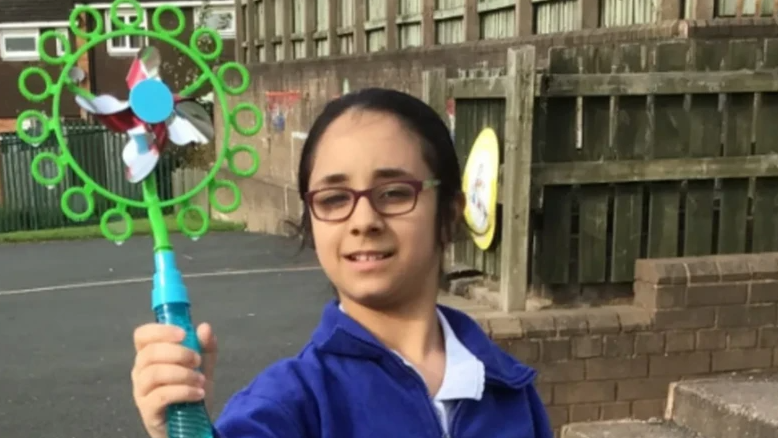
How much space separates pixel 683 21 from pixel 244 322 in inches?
163

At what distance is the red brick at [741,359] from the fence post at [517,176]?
98 cm

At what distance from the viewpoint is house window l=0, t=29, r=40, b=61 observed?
30.3 m

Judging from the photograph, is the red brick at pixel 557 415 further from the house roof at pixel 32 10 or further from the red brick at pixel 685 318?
the house roof at pixel 32 10

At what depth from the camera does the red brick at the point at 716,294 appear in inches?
176

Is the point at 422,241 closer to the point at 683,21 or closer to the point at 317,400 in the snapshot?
the point at 317,400

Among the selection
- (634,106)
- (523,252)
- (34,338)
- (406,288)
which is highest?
(634,106)

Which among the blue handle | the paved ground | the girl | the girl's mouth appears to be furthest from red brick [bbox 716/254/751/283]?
the blue handle

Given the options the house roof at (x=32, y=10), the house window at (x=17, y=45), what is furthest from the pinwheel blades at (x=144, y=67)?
the house window at (x=17, y=45)

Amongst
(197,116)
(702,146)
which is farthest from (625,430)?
(197,116)

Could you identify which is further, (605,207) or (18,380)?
(18,380)

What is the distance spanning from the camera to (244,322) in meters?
7.50

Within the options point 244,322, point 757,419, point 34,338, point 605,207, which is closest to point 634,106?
point 605,207

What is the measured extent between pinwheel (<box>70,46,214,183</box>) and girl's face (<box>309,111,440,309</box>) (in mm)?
261

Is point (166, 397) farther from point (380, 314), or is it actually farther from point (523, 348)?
point (523, 348)
